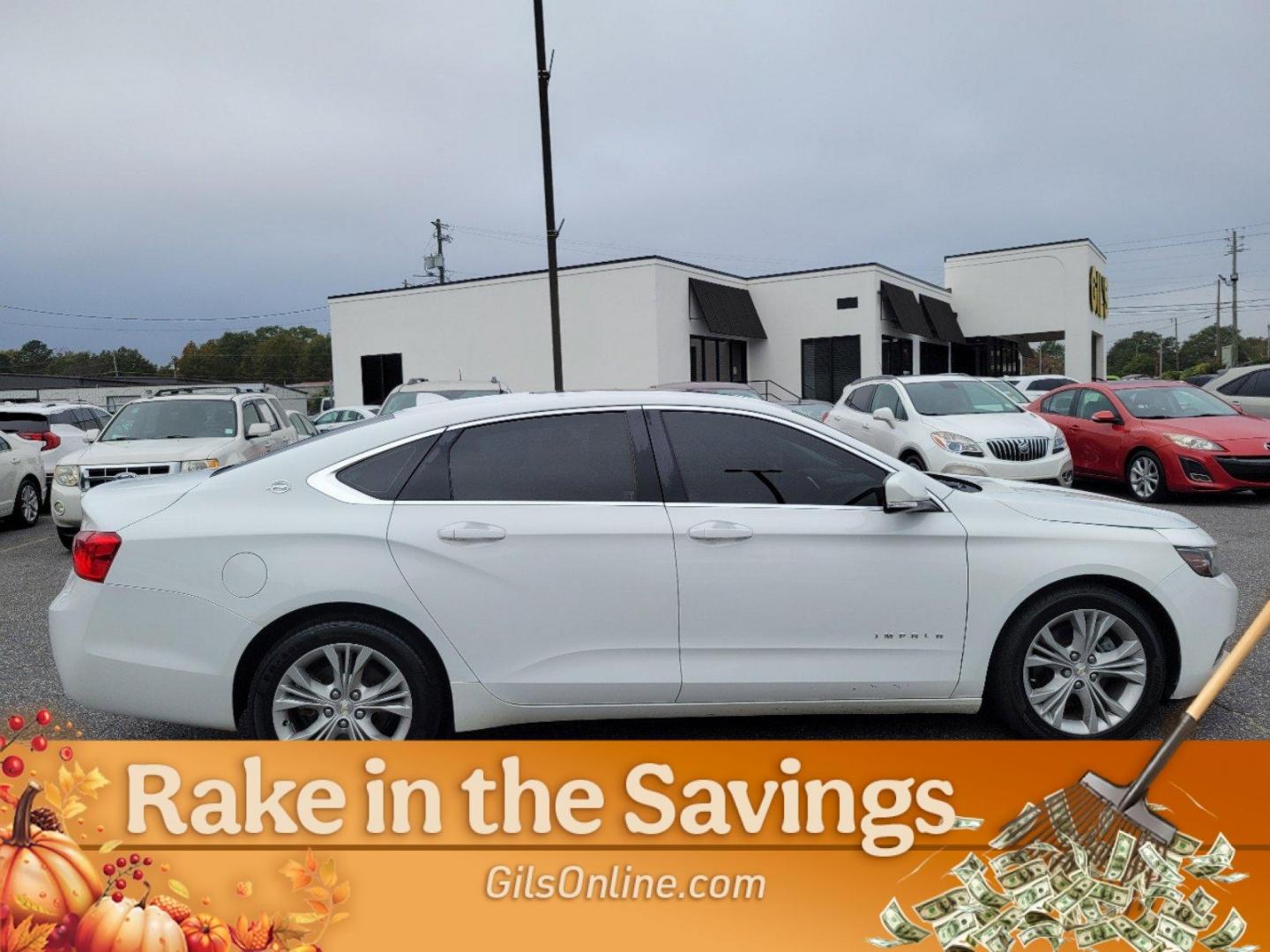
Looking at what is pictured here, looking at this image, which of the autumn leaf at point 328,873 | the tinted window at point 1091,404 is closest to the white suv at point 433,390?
the tinted window at point 1091,404

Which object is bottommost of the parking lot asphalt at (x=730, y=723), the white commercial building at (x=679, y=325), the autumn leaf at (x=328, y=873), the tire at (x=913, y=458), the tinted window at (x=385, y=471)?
the parking lot asphalt at (x=730, y=723)

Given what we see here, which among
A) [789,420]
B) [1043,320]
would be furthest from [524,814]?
[1043,320]

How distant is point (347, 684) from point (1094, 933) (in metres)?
2.52

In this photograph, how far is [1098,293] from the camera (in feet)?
128

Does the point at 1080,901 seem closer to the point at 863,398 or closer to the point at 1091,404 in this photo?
the point at 863,398

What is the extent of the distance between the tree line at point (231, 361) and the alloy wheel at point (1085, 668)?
10256cm

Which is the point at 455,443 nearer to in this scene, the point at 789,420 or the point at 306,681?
the point at 306,681

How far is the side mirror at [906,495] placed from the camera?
3.89 metres

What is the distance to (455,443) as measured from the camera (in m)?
4.03

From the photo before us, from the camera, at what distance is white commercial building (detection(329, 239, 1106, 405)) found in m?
28.5

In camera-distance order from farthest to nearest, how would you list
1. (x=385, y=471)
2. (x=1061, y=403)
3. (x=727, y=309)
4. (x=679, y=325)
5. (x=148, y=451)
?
1. (x=727, y=309)
2. (x=679, y=325)
3. (x=1061, y=403)
4. (x=148, y=451)
5. (x=385, y=471)

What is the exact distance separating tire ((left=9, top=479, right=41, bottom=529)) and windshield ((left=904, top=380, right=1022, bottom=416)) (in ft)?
35.0

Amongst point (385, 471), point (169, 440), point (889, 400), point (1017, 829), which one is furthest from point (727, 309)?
point (1017, 829)

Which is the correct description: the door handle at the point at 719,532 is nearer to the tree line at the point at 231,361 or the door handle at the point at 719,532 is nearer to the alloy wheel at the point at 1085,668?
the alloy wheel at the point at 1085,668
